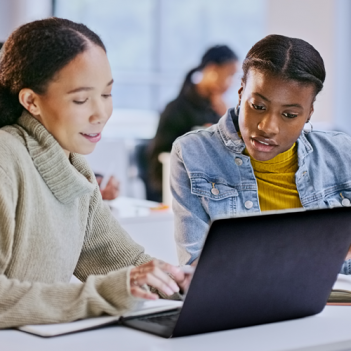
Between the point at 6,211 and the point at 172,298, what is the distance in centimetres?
40

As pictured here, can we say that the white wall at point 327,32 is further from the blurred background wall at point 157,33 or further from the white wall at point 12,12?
the white wall at point 12,12

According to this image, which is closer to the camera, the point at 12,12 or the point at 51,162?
the point at 51,162

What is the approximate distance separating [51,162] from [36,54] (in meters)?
Answer: 0.19

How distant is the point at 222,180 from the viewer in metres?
1.68

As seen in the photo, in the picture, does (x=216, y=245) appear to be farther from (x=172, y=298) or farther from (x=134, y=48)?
(x=134, y=48)

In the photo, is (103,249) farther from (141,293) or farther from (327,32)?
(327,32)

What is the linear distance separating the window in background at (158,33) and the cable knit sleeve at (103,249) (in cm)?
543

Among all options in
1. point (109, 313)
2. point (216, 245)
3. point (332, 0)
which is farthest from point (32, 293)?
point (332, 0)

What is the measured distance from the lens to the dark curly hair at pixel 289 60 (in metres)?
1.53

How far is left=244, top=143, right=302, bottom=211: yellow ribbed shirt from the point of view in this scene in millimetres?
1699

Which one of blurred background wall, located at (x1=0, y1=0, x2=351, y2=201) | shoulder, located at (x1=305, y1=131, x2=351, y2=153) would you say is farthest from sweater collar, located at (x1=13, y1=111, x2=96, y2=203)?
blurred background wall, located at (x1=0, y1=0, x2=351, y2=201)

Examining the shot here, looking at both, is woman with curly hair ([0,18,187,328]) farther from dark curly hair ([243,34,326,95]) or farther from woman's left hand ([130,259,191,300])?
dark curly hair ([243,34,326,95])

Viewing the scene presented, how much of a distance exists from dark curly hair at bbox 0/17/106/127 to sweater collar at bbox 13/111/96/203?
60 mm

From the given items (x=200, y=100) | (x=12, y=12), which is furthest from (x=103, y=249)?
(x=12, y=12)
